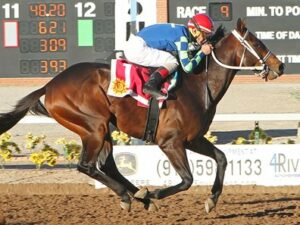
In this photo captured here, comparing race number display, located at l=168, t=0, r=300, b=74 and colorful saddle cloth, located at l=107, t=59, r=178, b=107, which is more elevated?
colorful saddle cloth, located at l=107, t=59, r=178, b=107

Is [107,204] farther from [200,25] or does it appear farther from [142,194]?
[200,25]

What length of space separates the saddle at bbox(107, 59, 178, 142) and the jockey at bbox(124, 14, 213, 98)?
7 centimetres

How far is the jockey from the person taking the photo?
7.76 meters

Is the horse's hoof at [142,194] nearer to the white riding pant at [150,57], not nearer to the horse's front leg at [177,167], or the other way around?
the horse's front leg at [177,167]

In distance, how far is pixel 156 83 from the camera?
25.0 feet

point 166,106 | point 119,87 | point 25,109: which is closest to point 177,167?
point 166,106

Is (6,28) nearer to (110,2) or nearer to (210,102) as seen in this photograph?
(110,2)

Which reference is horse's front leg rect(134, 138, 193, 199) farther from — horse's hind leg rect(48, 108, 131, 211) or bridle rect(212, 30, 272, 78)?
bridle rect(212, 30, 272, 78)

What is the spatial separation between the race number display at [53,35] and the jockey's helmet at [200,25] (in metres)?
15.5

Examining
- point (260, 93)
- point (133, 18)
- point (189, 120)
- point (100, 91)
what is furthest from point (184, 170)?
point (260, 93)

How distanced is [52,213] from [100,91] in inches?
47.2

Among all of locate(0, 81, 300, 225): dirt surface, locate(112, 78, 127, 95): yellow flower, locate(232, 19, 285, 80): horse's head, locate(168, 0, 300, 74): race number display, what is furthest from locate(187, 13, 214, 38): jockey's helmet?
locate(168, 0, 300, 74): race number display

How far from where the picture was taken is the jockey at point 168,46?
776cm

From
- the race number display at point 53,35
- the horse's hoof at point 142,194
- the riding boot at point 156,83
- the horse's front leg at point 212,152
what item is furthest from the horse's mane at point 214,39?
Answer: the race number display at point 53,35
